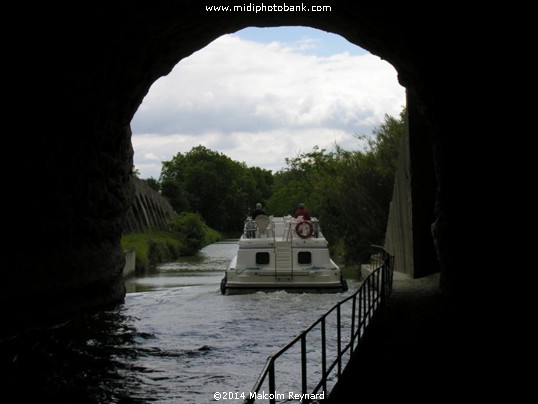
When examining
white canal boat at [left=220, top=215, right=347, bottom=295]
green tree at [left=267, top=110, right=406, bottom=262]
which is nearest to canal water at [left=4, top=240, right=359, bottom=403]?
white canal boat at [left=220, top=215, right=347, bottom=295]

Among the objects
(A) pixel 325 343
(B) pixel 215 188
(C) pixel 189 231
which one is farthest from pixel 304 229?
(B) pixel 215 188

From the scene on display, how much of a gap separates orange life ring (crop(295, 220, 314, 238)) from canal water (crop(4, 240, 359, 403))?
11.5 feet

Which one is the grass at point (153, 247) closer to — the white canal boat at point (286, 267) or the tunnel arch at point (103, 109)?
the white canal boat at point (286, 267)

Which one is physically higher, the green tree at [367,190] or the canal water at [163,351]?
the green tree at [367,190]

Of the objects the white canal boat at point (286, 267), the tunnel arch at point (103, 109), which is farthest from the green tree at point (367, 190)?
the tunnel arch at point (103, 109)

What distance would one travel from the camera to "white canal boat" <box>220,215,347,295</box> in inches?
958

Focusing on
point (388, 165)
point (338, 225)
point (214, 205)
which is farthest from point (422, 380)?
point (214, 205)

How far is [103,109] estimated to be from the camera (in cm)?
1348

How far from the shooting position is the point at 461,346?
9625 mm

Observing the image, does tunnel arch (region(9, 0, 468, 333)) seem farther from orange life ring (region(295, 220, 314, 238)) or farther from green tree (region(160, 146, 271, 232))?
green tree (region(160, 146, 271, 232))

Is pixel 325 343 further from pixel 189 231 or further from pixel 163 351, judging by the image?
pixel 189 231

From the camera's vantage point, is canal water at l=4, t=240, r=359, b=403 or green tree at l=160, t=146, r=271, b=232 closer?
canal water at l=4, t=240, r=359, b=403

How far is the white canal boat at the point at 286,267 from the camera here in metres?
24.3

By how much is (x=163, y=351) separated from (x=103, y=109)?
4702 mm
